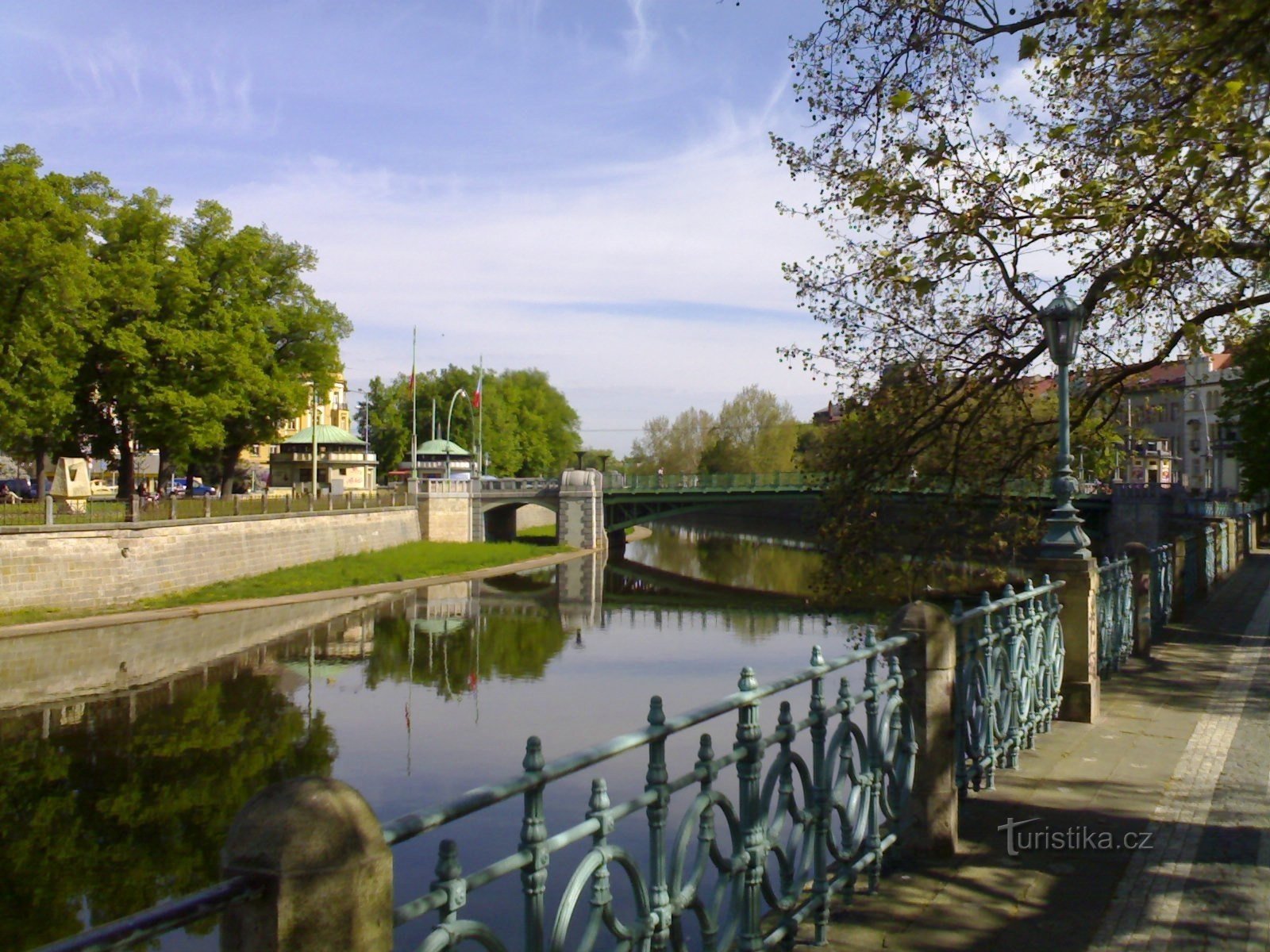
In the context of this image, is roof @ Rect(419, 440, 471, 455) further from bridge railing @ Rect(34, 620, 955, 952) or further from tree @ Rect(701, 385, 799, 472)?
bridge railing @ Rect(34, 620, 955, 952)

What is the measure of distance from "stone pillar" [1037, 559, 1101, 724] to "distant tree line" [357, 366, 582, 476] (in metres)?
70.6

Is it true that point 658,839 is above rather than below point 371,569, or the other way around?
above

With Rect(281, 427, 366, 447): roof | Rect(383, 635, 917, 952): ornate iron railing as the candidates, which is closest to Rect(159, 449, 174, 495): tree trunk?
Rect(281, 427, 366, 447): roof

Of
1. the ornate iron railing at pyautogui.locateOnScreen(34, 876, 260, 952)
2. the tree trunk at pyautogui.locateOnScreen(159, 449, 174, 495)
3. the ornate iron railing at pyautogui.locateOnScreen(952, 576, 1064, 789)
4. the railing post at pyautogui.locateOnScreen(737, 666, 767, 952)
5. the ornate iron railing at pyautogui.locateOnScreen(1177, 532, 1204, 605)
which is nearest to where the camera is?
the ornate iron railing at pyautogui.locateOnScreen(34, 876, 260, 952)

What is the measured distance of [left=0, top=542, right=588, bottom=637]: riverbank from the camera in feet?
96.9

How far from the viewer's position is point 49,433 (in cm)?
3544

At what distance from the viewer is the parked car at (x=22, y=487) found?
50406mm

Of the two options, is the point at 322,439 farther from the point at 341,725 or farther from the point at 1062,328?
the point at 1062,328

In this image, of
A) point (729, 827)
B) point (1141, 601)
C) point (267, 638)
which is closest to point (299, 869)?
point (729, 827)

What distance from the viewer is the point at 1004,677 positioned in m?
7.29

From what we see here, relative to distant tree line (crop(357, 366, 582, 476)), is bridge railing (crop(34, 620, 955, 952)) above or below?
below

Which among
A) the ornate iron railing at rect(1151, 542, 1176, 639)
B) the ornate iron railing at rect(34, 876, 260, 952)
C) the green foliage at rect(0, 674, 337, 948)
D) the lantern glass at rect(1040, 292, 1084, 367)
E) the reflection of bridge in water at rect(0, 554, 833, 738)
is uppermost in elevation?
the lantern glass at rect(1040, 292, 1084, 367)

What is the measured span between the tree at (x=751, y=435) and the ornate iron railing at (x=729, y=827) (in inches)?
3135

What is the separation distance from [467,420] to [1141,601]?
74.9 m
